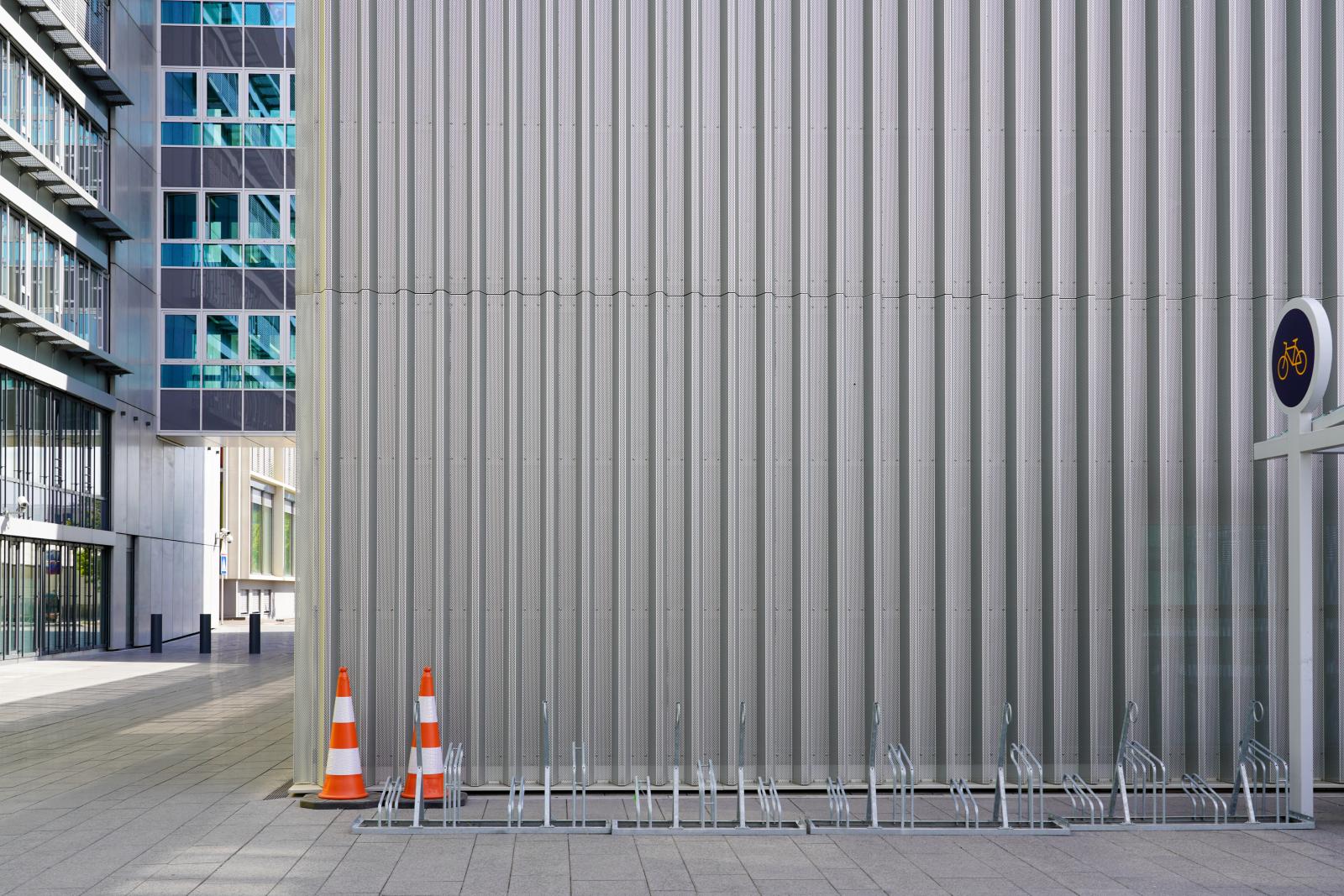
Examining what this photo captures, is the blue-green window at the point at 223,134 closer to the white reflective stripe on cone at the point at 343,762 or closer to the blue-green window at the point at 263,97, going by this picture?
the blue-green window at the point at 263,97

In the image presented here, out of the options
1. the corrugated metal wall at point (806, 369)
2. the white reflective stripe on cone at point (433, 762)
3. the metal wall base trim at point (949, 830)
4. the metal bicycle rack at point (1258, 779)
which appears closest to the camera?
the metal wall base trim at point (949, 830)

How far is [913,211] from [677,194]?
1.78 m

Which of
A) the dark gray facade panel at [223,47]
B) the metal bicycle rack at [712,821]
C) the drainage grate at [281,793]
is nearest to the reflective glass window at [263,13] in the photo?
the dark gray facade panel at [223,47]

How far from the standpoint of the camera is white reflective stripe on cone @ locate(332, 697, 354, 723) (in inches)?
357

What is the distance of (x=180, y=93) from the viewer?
35.4 metres

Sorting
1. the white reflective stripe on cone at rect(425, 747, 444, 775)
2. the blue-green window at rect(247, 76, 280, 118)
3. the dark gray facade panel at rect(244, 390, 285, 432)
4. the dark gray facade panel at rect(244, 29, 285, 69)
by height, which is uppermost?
the dark gray facade panel at rect(244, 29, 285, 69)

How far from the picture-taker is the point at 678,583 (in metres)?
9.91

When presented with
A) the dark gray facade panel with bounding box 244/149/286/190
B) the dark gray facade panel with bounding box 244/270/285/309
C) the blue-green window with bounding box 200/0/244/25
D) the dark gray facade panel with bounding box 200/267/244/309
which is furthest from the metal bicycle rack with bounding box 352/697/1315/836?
the blue-green window with bounding box 200/0/244/25

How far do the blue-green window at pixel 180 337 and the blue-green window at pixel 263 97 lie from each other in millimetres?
5530

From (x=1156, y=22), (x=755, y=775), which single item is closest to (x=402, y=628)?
(x=755, y=775)

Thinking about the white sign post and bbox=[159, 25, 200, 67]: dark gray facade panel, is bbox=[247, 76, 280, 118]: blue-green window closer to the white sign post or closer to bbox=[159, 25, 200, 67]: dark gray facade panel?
bbox=[159, 25, 200, 67]: dark gray facade panel

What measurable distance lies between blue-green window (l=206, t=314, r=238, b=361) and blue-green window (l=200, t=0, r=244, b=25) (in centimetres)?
773

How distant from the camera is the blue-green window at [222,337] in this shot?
33812 millimetres

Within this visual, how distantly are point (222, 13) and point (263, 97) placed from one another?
8.79 ft
